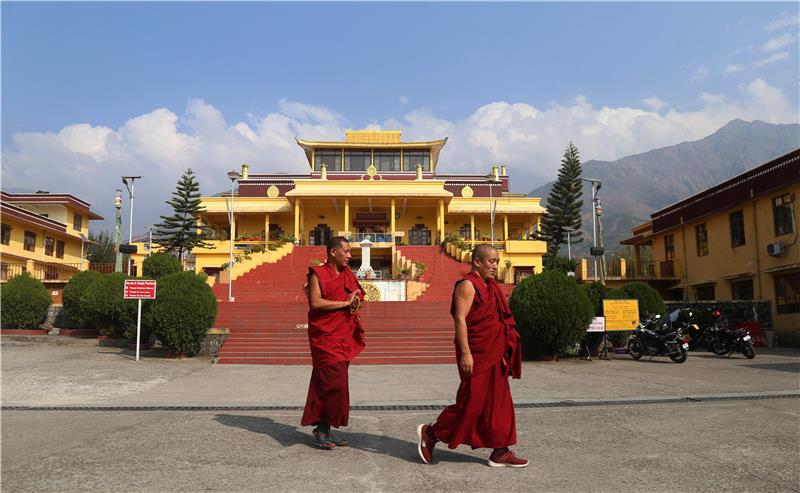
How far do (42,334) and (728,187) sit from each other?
26.1 meters

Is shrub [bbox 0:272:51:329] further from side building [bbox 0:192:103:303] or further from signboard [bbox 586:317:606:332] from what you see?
signboard [bbox 586:317:606:332]

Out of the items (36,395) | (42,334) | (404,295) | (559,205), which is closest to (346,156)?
(559,205)

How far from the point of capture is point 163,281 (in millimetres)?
13188

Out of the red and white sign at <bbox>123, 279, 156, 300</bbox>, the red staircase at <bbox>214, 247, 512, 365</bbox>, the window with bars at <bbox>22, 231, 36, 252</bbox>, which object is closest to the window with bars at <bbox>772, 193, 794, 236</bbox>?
the red staircase at <bbox>214, 247, 512, 365</bbox>

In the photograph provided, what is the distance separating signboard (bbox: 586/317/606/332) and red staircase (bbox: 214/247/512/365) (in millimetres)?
3375

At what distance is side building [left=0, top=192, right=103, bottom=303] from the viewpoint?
29.2 meters

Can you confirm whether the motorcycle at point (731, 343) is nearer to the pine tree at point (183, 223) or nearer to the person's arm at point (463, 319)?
the person's arm at point (463, 319)

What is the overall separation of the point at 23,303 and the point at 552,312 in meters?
16.8

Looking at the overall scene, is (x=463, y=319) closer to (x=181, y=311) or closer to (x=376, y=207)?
(x=181, y=311)

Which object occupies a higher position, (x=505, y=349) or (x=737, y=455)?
(x=505, y=349)

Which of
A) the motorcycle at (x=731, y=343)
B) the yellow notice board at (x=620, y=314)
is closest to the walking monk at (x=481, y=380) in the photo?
the yellow notice board at (x=620, y=314)

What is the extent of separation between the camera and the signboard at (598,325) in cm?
1283

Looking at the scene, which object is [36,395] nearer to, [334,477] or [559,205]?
[334,477]

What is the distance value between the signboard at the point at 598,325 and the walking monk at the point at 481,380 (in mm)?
9474
